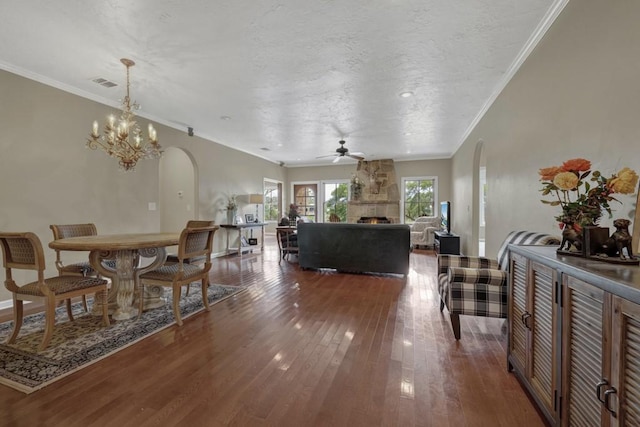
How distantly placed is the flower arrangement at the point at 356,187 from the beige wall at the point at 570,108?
5.15 meters

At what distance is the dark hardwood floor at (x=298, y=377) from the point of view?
1489mm

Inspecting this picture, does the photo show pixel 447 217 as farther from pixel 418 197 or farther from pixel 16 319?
pixel 16 319

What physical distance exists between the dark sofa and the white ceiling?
202 cm

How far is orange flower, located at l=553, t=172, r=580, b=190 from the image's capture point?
134cm

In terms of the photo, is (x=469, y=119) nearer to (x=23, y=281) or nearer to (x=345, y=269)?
(x=345, y=269)

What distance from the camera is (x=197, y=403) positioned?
1.59 metres

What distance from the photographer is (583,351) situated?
1062mm

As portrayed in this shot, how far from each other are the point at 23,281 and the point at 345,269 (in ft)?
14.3

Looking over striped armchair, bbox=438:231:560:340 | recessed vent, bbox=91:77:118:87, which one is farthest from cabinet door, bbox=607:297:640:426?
recessed vent, bbox=91:77:118:87

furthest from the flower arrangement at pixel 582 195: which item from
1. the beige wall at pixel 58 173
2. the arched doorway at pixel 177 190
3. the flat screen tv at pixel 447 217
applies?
the arched doorway at pixel 177 190

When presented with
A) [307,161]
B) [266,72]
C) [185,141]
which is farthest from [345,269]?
[307,161]

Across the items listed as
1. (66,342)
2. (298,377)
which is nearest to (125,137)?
(66,342)

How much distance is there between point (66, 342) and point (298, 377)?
206 cm

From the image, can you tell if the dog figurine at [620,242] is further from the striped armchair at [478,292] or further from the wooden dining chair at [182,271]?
the wooden dining chair at [182,271]
